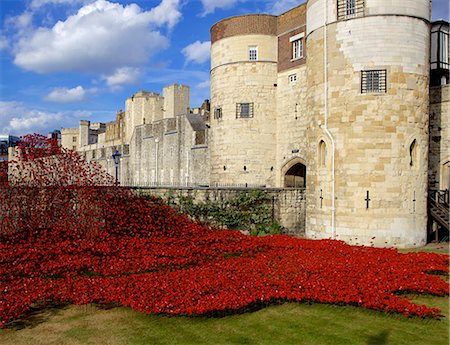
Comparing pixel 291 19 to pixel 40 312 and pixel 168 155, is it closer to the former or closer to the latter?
pixel 168 155

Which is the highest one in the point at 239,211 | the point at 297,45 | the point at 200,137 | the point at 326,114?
the point at 297,45

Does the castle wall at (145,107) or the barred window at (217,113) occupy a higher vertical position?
the castle wall at (145,107)

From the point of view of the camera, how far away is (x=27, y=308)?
9.16 m

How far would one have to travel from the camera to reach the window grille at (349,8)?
1772cm

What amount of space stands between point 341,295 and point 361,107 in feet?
32.9

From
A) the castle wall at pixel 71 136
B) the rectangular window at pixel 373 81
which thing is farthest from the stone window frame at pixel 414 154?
the castle wall at pixel 71 136

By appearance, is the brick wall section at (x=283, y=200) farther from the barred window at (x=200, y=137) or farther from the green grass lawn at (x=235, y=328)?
the barred window at (x=200, y=137)

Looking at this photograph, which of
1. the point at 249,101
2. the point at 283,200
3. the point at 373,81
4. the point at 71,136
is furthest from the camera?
the point at 71,136

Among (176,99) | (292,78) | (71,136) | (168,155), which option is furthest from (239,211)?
(71,136)

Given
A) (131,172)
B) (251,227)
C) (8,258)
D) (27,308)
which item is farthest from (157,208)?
(131,172)

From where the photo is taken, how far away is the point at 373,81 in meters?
17.5

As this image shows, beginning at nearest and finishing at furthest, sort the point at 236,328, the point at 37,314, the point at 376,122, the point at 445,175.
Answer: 1. the point at 236,328
2. the point at 37,314
3. the point at 376,122
4. the point at 445,175

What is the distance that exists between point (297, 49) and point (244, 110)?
453cm

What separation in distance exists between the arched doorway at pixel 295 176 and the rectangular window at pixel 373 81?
7721 millimetres
